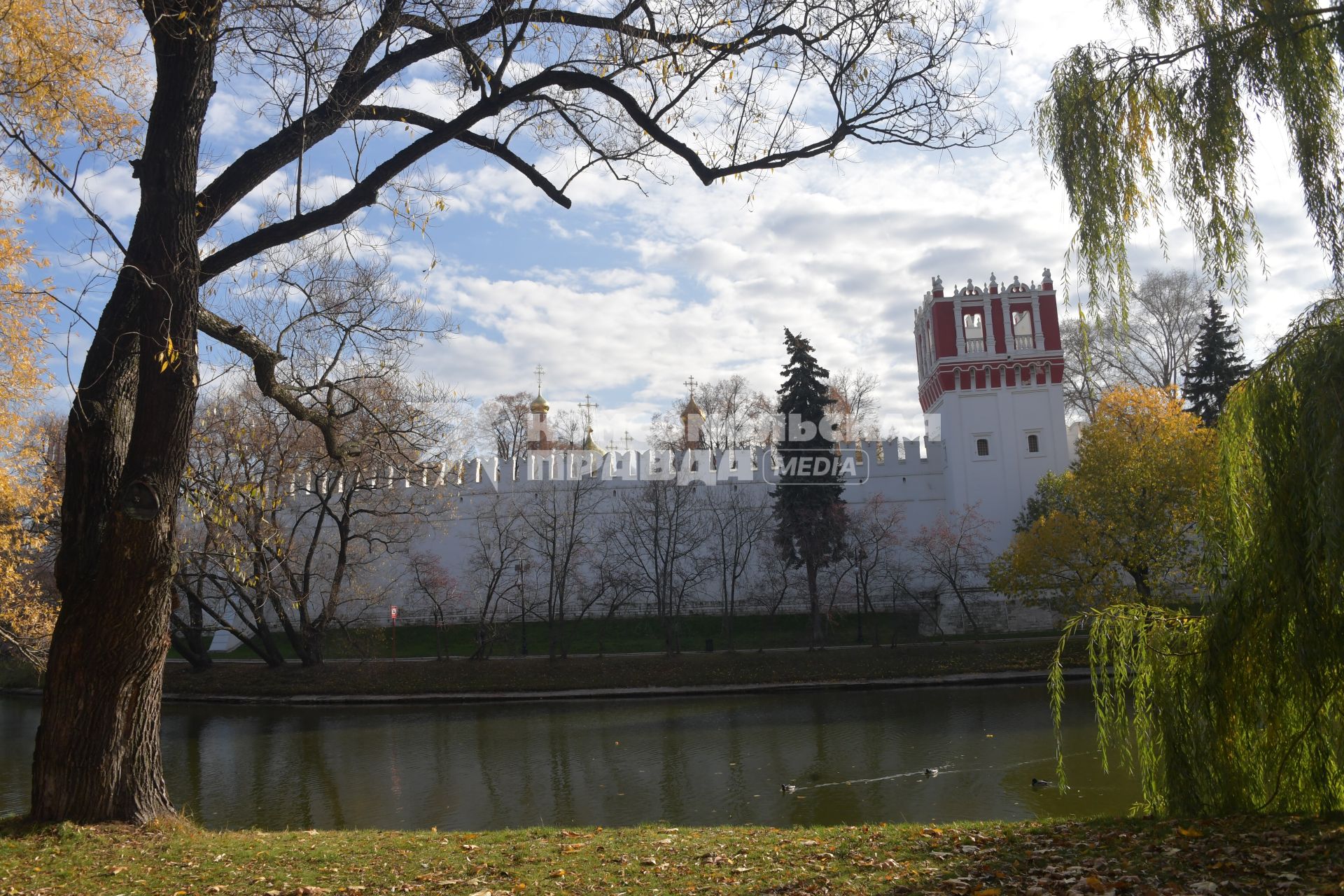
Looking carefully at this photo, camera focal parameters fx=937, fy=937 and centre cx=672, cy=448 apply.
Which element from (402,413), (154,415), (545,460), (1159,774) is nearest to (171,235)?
(154,415)

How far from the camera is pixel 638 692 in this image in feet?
68.2

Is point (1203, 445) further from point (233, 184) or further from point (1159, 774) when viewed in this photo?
point (233, 184)

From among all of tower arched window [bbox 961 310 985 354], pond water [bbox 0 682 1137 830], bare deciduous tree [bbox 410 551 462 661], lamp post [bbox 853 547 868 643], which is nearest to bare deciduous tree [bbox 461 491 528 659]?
bare deciduous tree [bbox 410 551 462 661]

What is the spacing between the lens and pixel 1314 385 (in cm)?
451

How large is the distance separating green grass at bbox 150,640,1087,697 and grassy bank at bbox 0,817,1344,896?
15791 millimetres

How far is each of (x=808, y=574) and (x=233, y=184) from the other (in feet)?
66.7

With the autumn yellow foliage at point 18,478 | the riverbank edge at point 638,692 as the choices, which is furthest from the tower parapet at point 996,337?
the autumn yellow foliage at point 18,478

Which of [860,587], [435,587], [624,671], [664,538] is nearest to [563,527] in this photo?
Answer: [664,538]

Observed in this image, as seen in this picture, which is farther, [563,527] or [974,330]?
[974,330]

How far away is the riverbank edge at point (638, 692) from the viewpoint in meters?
20.2

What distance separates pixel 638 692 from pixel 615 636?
5227 millimetres

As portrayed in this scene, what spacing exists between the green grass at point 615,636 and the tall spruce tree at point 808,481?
1.14 meters

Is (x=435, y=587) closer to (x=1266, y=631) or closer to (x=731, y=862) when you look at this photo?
(x=731, y=862)

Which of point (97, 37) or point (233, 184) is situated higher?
point (97, 37)
